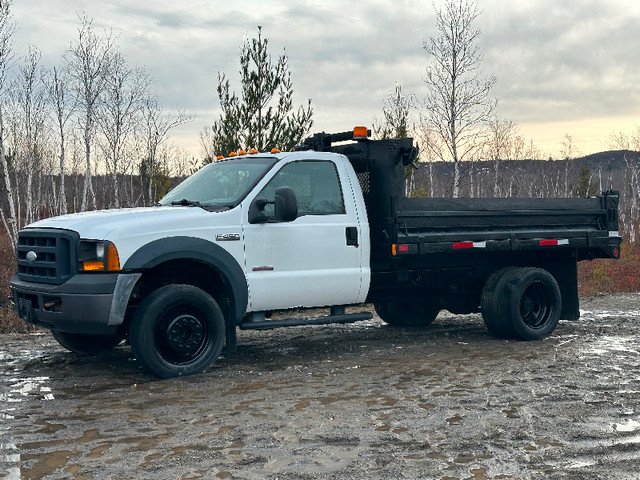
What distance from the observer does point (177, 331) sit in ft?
22.4

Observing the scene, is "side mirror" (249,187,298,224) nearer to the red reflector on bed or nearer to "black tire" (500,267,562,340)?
the red reflector on bed

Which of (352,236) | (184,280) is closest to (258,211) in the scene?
(184,280)

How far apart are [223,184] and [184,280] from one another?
1045 mm

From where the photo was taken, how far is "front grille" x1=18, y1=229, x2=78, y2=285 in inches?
259

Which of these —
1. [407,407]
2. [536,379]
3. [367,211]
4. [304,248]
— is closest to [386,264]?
[367,211]

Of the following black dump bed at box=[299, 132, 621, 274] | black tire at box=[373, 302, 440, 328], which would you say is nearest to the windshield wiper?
black dump bed at box=[299, 132, 621, 274]

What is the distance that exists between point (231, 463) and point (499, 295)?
5.38 meters

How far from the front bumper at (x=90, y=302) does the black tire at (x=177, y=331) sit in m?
0.23

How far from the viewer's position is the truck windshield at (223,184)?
24.2 feet

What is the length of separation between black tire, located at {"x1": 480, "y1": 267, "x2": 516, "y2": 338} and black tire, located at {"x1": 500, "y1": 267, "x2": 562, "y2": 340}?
0.12ft

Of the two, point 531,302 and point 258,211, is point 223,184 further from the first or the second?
point 531,302

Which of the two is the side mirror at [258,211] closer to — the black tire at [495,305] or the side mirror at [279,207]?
the side mirror at [279,207]

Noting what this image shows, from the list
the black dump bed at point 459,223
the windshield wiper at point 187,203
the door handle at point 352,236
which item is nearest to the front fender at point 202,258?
the windshield wiper at point 187,203

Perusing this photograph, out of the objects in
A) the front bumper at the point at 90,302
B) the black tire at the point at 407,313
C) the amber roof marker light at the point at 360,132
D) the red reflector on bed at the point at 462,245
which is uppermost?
the amber roof marker light at the point at 360,132
